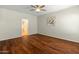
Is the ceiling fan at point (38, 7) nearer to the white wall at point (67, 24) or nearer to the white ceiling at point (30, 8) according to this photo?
the white ceiling at point (30, 8)

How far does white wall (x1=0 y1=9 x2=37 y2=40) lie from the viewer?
48.3 inches

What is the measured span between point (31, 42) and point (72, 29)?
2.07 feet

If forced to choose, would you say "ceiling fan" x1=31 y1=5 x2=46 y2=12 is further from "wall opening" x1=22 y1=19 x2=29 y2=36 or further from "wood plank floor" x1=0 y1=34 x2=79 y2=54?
"wood plank floor" x1=0 y1=34 x2=79 y2=54

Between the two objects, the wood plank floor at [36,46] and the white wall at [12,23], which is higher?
the white wall at [12,23]

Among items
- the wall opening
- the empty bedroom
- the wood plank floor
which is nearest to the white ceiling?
the empty bedroom

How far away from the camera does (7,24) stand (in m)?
1.26

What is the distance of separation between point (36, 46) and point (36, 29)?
10.2 inches

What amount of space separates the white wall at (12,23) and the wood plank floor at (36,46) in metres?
0.09

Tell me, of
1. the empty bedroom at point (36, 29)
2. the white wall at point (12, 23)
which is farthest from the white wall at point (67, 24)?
the white wall at point (12, 23)

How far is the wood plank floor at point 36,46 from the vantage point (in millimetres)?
1290

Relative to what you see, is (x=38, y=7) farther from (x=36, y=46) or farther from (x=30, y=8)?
(x=36, y=46)

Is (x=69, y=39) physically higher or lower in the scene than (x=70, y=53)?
higher

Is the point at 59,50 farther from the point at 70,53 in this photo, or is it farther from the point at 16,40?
the point at 16,40
